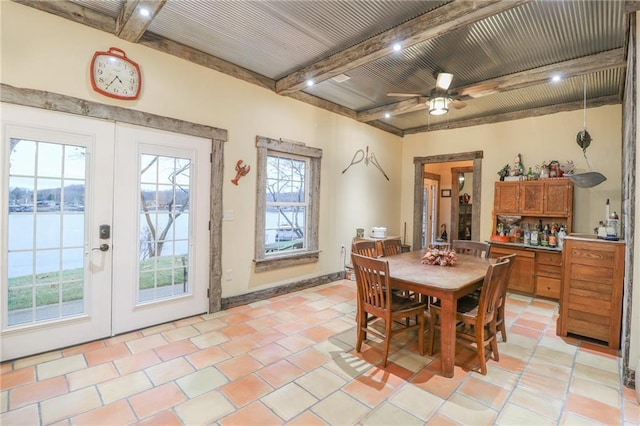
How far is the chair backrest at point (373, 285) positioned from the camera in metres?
2.53

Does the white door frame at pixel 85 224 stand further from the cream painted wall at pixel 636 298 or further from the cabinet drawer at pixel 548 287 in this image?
the cabinet drawer at pixel 548 287

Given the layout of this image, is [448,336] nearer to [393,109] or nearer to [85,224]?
[85,224]

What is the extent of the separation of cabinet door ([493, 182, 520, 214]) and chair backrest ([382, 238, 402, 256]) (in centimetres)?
221

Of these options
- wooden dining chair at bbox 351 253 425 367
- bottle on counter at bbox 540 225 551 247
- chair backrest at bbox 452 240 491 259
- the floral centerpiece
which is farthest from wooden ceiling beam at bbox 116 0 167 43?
bottle on counter at bbox 540 225 551 247

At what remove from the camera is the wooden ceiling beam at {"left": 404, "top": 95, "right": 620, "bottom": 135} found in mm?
4472

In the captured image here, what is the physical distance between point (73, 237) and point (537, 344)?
15.2ft

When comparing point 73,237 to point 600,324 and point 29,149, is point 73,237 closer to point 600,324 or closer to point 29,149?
point 29,149

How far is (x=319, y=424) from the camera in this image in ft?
6.31

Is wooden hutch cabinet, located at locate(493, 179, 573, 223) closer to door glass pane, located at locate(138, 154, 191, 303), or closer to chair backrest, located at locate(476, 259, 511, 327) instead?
chair backrest, located at locate(476, 259, 511, 327)

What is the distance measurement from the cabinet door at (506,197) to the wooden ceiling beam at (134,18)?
17.1 feet

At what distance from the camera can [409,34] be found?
2.83 metres

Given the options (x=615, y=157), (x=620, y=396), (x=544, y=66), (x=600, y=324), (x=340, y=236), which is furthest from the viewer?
(x=340, y=236)

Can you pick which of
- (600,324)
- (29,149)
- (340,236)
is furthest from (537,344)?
(29,149)

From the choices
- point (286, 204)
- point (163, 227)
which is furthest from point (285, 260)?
point (163, 227)
